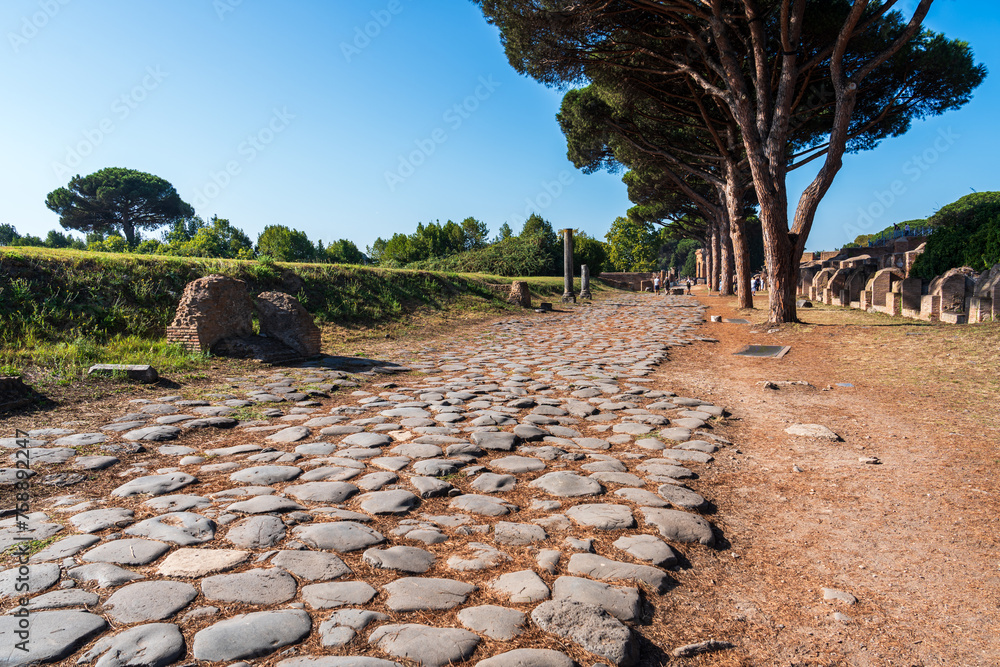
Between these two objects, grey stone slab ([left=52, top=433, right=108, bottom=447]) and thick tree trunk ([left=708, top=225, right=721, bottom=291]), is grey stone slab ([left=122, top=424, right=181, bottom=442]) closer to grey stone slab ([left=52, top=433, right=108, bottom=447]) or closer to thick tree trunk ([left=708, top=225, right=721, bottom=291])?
grey stone slab ([left=52, top=433, right=108, bottom=447])

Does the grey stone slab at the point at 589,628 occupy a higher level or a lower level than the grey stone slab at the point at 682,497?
lower

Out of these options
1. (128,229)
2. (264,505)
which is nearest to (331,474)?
(264,505)

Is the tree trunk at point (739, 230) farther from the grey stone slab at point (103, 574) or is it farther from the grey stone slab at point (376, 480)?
the grey stone slab at point (103, 574)

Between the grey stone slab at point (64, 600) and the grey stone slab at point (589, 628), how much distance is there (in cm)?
154

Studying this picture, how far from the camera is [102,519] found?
2.44 meters

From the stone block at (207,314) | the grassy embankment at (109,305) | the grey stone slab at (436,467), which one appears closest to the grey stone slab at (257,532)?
the grey stone slab at (436,467)

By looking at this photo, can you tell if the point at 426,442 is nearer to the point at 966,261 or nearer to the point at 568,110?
the point at 966,261

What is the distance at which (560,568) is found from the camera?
2.14 metres

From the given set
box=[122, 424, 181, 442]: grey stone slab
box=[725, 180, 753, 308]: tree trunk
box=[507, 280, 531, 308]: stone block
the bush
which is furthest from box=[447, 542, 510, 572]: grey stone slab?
box=[507, 280, 531, 308]: stone block

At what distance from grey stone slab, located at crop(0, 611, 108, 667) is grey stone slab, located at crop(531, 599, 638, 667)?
142cm

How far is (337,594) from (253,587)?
1.04 ft

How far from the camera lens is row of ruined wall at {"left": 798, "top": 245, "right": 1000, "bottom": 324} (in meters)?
7.86

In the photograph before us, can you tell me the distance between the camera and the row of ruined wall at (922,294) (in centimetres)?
786

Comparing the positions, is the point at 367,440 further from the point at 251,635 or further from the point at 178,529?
the point at 251,635
